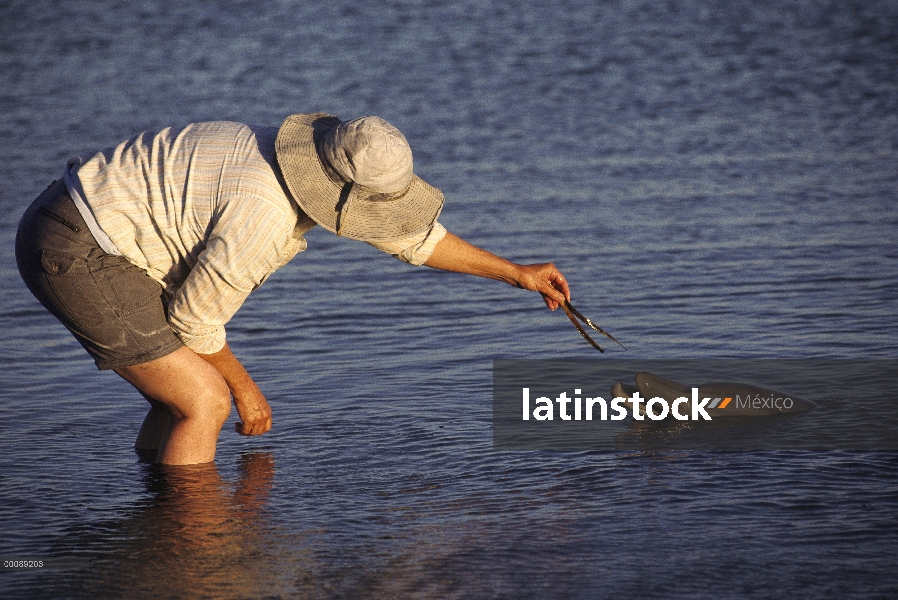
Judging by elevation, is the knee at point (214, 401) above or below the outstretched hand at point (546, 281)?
below

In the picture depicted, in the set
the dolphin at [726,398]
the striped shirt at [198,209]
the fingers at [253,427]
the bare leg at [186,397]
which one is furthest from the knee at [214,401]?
the dolphin at [726,398]

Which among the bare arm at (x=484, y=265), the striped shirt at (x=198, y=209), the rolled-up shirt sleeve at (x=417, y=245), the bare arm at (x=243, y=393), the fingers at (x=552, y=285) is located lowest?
the bare arm at (x=243, y=393)

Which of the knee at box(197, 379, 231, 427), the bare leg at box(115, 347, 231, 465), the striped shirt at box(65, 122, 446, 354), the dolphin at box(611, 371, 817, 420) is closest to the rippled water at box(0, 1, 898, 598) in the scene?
the bare leg at box(115, 347, 231, 465)

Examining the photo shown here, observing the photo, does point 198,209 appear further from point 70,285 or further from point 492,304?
point 492,304

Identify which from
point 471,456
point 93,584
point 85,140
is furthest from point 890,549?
point 85,140

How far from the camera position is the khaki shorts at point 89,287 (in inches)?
149

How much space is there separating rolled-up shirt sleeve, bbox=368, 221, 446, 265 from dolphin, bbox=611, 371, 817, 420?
5.26ft

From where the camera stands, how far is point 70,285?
3.82 m

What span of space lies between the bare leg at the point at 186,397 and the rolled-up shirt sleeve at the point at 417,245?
713mm

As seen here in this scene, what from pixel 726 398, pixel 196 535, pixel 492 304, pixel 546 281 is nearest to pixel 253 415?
pixel 196 535

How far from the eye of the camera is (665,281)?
7.15 meters

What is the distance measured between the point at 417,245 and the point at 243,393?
84cm

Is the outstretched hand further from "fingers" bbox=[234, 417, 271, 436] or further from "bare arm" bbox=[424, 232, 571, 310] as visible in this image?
"fingers" bbox=[234, 417, 271, 436]

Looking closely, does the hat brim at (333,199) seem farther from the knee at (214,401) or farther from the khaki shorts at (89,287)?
the knee at (214,401)
